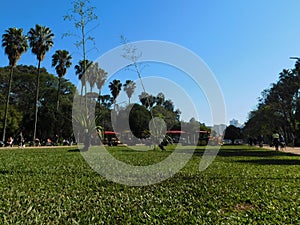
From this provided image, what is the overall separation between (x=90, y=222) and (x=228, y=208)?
2.35 meters

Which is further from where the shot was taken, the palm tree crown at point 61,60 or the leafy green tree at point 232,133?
the leafy green tree at point 232,133

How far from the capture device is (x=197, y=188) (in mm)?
8008

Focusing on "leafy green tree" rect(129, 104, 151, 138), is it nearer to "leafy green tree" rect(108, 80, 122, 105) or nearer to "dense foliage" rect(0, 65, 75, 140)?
"leafy green tree" rect(108, 80, 122, 105)

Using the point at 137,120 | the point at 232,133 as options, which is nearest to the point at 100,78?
the point at 137,120

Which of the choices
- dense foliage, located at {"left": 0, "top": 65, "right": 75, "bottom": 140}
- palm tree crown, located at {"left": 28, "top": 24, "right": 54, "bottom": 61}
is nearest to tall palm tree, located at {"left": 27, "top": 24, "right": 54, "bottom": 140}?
palm tree crown, located at {"left": 28, "top": 24, "right": 54, "bottom": 61}

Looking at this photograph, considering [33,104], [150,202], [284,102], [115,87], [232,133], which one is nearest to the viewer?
[150,202]

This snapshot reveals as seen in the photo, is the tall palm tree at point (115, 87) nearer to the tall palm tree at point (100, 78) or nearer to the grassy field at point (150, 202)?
the tall palm tree at point (100, 78)

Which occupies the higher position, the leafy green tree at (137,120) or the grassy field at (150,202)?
the leafy green tree at (137,120)

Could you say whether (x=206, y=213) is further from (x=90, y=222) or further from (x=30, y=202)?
(x=30, y=202)

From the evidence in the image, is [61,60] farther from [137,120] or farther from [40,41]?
[137,120]

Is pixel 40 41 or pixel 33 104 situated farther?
pixel 33 104

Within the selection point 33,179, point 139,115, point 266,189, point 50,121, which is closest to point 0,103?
point 50,121

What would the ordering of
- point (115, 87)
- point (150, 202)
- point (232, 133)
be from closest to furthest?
point (150, 202)
point (115, 87)
point (232, 133)

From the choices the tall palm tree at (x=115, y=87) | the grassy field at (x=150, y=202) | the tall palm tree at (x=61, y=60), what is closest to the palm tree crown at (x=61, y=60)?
the tall palm tree at (x=61, y=60)
